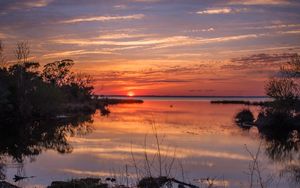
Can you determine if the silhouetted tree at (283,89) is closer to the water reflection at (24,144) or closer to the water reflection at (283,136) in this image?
the water reflection at (283,136)

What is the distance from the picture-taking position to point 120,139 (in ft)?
119

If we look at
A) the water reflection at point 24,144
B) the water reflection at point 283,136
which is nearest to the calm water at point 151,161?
the water reflection at point 24,144

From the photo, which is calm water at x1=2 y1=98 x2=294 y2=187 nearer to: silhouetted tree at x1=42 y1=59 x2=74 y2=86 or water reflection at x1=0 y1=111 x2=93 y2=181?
water reflection at x1=0 y1=111 x2=93 y2=181

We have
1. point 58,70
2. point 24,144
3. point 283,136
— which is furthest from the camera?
point 58,70

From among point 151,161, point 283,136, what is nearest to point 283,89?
point 283,136

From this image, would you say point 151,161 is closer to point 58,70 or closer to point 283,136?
point 283,136

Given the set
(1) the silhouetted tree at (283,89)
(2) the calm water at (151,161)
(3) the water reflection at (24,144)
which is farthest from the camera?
(1) the silhouetted tree at (283,89)

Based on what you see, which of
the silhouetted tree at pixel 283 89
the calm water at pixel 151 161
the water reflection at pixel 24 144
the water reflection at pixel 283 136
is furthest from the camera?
the silhouetted tree at pixel 283 89

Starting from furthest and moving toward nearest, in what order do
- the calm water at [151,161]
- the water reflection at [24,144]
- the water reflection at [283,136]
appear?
1. the water reflection at [24,144]
2. the water reflection at [283,136]
3. the calm water at [151,161]

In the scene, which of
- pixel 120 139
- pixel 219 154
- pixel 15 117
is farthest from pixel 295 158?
pixel 15 117

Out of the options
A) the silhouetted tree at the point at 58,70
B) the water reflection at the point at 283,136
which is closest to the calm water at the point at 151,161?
the water reflection at the point at 283,136

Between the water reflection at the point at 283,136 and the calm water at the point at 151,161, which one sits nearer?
the calm water at the point at 151,161

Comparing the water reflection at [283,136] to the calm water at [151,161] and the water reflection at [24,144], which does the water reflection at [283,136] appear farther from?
the water reflection at [24,144]

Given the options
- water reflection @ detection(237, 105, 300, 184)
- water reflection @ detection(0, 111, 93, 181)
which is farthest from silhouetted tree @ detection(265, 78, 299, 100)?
water reflection @ detection(0, 111, 93, 181)
